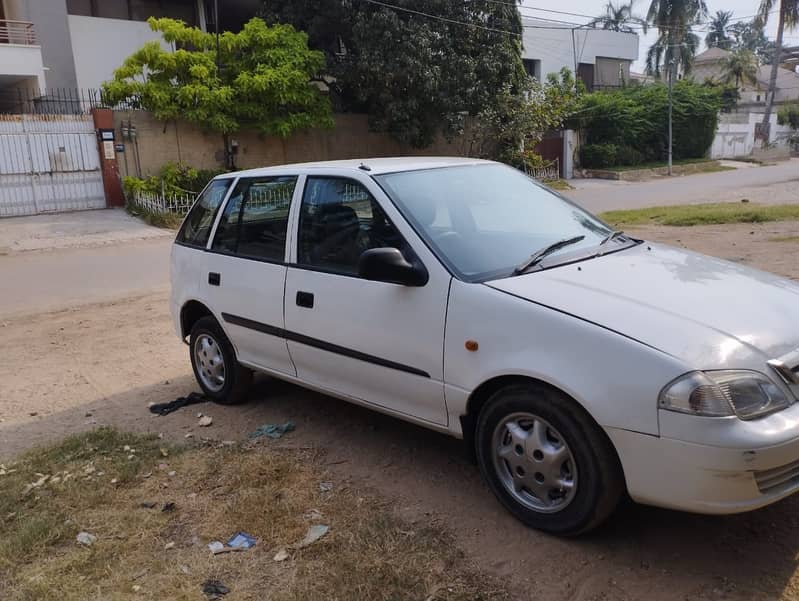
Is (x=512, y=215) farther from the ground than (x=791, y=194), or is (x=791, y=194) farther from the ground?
(x=512, y=215)

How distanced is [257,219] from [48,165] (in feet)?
54.2

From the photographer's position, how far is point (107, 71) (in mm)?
23859

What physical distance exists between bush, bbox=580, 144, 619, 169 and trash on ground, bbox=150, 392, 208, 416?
33062mm

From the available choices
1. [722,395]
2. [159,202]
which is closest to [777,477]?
[722,395]

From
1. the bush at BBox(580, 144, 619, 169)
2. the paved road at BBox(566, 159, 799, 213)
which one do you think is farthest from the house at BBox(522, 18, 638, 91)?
the paved road at BBox(566, 159, 799, 213)

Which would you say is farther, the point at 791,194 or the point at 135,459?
the point at 791,194

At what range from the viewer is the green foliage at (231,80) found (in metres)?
19.9

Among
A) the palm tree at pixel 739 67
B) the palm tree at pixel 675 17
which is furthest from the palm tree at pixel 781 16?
the palm tree at pixel 739 67

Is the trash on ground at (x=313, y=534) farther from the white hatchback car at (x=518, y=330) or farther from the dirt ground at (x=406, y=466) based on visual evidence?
the white hatchback car at (x=518, y=330)

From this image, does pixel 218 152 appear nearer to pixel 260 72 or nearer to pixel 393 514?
pixel 260 72

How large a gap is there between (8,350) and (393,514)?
538 centimetres

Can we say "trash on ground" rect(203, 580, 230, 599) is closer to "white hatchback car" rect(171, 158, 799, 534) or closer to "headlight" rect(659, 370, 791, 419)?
"white hatchback car" rect(171, 158, 799, 534)

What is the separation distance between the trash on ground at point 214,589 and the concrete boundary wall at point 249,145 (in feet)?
61.8

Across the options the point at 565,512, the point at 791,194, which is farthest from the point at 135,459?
the point at 791,194
